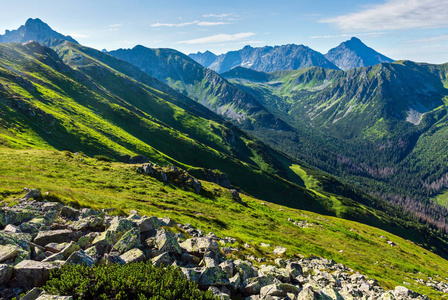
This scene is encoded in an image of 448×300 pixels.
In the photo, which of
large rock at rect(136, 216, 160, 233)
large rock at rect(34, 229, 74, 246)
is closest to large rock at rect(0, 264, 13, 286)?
large rock at rect(34, 229, 74, 246)

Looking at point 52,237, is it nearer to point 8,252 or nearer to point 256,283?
point 8,252

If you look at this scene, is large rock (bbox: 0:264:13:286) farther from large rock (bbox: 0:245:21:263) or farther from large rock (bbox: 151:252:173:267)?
large rock (bbox: 151:252:173:267)

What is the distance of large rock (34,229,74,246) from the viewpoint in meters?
A: 16.6

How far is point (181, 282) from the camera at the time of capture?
1370cm

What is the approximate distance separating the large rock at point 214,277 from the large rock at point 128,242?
565cm

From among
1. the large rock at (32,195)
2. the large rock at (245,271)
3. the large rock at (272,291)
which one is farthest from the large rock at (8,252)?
the large rock at (272,291)

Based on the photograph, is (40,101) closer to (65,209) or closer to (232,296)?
(65,209)

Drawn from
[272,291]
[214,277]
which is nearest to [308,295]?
[272,291]

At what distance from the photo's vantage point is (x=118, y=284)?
41.2 ft

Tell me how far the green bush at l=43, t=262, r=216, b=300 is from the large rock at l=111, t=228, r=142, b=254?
275cm

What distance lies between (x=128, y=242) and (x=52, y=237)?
5.49m

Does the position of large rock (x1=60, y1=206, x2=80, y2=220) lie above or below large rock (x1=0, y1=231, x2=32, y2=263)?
below

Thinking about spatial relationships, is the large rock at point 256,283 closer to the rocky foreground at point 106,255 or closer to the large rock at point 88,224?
the rocky foreground at point 106,255

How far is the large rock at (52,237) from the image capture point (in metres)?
16.6
